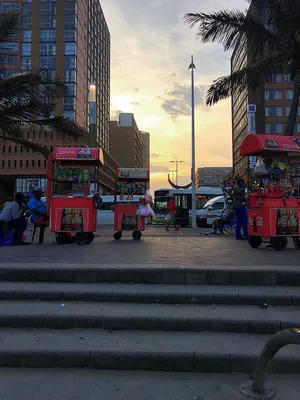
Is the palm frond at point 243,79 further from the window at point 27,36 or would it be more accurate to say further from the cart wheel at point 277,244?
the window at point 27,36

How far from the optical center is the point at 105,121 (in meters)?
100

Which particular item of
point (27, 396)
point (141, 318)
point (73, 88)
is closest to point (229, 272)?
point (141, 318)

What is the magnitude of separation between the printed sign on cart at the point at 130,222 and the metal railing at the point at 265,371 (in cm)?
821

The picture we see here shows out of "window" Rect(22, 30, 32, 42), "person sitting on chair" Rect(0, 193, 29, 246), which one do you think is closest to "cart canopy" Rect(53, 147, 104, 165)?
"person sitting on chair" Rect(0, 193, 29, 246)

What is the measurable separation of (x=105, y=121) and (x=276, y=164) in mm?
95628

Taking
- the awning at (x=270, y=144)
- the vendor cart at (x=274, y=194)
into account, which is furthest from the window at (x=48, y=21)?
the vendor cart at (x=274, y=194)

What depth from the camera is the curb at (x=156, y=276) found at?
503 centimetres

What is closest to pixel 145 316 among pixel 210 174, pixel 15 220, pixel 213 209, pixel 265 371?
pixel 265 371

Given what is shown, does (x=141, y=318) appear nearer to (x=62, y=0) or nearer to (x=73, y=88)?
(x=73, y=88)

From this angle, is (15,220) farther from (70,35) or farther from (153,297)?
(70,35)

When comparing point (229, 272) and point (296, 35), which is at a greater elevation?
Answer: point (296, 35)

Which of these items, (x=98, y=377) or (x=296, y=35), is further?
(x=296, y=35)

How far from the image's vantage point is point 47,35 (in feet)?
218

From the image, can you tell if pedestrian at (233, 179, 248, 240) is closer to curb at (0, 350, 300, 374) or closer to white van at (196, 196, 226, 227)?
curb at (0, 350, 300, 374)
